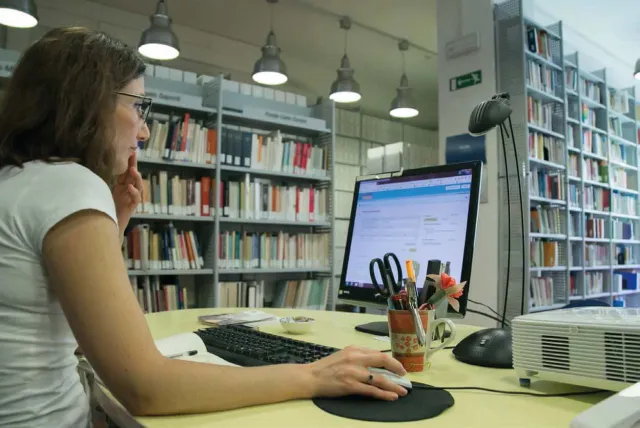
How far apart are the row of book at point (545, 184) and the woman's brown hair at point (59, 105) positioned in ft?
12.8

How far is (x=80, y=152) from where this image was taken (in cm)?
78

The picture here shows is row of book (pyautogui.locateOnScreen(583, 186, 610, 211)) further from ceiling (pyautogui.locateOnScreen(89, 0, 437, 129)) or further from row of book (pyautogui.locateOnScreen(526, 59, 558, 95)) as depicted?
ceiling (pyautogui.locateOnScreen(89, 0, 437, 129))

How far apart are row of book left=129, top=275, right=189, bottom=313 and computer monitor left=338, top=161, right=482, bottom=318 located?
→ 2.39 metres

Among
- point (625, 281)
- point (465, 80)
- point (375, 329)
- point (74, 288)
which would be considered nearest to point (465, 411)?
point (74, 288)

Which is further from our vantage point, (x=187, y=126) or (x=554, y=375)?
(x=187, y=126)

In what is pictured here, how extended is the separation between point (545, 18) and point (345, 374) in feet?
Answer: 18.4

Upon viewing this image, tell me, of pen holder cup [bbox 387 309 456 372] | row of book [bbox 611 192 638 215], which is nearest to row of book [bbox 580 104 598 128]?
row of book [bbox 611 192 638 215]

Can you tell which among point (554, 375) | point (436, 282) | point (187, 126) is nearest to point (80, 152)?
point (436, 282)

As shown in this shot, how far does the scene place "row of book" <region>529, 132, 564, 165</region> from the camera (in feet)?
13.4

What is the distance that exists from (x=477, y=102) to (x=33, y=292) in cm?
368

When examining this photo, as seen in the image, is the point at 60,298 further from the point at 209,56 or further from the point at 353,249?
the point at 209,56

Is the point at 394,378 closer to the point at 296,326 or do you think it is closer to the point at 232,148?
the point at 296,326

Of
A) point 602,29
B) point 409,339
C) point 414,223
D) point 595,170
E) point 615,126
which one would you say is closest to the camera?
point 409,339

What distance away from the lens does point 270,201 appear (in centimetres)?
394
